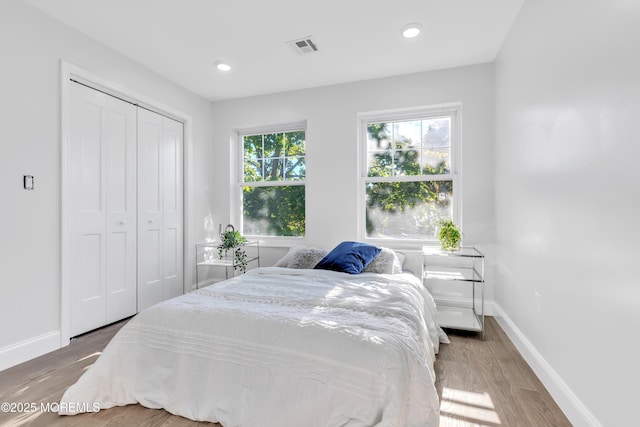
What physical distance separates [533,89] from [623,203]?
121 cm

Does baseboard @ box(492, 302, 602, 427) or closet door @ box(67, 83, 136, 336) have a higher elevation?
closet door @ box(67, 83, 136, 336)

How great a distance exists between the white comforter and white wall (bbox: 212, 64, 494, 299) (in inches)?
65.1

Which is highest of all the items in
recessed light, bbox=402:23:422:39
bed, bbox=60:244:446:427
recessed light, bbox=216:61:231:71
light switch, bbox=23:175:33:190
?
recessed light, bbox=216:61:231:71

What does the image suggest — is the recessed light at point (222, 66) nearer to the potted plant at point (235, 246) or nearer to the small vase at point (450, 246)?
the potted plant at point (235, 246)

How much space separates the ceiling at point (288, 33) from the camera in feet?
7.29

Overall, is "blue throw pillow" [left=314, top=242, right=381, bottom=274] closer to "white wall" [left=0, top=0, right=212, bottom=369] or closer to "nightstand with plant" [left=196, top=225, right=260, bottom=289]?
"nightstand with plant" [left=196, top=225, right=260, bottom=289]

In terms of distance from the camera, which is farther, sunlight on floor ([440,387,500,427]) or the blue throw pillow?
the blue throw pillow

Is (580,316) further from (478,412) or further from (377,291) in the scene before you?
(377,291)

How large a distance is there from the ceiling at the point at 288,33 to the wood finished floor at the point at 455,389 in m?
2.56

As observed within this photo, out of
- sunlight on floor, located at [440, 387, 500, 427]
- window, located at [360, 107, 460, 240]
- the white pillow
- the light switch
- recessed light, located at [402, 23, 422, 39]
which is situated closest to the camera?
sunlight on floor, located at [440, 387, 500, 427]

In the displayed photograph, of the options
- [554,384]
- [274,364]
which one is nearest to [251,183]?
[274,364]

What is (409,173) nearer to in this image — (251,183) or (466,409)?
(251,183)

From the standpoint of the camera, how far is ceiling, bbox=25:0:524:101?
2.22 metres

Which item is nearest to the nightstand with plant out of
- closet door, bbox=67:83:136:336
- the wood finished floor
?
closet door, bbox=67:83:136:336
